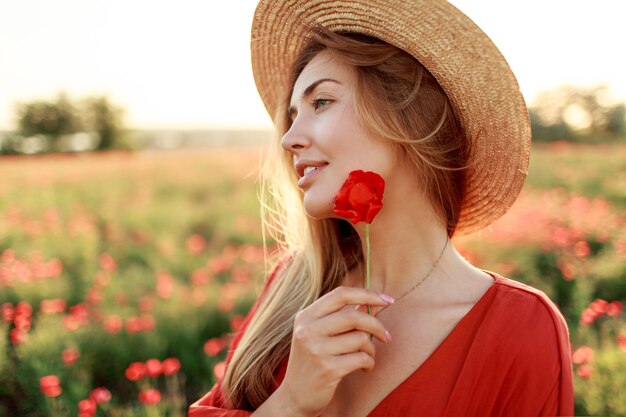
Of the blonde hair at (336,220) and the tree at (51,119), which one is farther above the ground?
the blonde hair at (336,220)

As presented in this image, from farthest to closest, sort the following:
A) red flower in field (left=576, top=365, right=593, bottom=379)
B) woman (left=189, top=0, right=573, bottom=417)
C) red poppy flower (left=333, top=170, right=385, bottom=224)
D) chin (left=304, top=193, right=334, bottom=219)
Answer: red flower in field (left=576, top=365, right=593, bottom=379), chin (left=304, top=193, right=334, bottom=219), woman (left=189, top=0, right=573, bottom=417), red poppy flower (left=333, top=170, right=385, bottom=224)

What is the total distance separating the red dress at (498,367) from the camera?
1700 millimetres

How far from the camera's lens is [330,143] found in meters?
1.86

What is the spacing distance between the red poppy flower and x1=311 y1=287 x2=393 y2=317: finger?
0.57 feet

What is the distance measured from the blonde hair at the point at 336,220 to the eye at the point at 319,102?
3.6 inches

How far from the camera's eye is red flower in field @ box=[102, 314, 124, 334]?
397 cm

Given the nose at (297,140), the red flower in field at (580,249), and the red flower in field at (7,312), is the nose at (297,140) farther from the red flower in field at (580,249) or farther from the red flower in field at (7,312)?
the red flower in field at (580,249)

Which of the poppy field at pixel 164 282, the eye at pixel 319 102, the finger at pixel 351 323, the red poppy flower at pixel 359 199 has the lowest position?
the poppy field at pixel 164 282

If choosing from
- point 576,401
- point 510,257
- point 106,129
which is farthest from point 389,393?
point 106,129

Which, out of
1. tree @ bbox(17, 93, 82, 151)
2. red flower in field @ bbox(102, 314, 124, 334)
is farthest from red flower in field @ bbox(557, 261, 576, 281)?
tree @ bbox(17, 93, 82, 151)

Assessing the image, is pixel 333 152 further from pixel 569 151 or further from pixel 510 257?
pixel 569 151

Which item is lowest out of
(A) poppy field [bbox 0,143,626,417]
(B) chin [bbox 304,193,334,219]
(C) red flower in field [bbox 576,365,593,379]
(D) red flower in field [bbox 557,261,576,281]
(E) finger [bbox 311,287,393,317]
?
(A) poppy field [bbox 0,143,626,417]

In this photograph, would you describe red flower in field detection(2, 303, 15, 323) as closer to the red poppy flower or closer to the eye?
the eye

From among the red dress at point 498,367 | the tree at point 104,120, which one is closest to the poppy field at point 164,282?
the red dress at point 498,367
